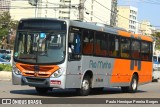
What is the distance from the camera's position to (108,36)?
2127cm

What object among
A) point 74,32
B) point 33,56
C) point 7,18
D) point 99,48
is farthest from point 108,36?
point 7,18

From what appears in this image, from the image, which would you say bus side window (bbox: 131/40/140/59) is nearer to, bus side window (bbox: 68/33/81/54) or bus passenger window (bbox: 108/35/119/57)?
bus passenger window (bbox: 108/35/119/57)

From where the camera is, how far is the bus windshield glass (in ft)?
58.7

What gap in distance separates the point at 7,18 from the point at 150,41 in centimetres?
6831

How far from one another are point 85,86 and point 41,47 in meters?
2.74

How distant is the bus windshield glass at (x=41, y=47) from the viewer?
17.9 meters

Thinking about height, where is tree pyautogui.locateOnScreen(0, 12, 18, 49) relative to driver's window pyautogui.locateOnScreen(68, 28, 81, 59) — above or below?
above

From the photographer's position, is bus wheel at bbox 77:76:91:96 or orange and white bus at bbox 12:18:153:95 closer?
orange and white bus at bbox 12:18:153:95

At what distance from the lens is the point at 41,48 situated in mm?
18031

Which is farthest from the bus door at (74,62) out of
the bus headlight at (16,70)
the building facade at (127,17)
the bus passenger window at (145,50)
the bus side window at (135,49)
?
the building facade at (127,17)

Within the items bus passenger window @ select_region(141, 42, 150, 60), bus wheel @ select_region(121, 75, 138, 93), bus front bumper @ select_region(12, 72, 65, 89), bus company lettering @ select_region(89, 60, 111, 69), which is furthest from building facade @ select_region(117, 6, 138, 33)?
bus front bumper @ select_region(12, 72, 65, 89)

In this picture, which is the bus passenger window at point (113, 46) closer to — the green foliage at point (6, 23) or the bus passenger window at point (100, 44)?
the bus passenger window at point (100, 44)

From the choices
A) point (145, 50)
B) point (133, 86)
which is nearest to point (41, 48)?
point (133, 86)

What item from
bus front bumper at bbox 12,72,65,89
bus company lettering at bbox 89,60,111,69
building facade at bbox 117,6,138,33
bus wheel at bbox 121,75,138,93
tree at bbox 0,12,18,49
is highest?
building facade at bbox 117,6,138,33
